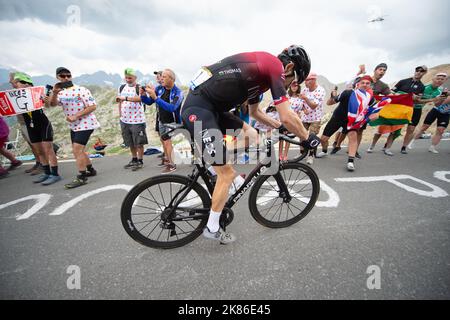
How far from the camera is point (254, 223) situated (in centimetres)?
260

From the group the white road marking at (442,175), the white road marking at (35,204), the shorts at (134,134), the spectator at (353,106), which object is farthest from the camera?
the shorts at (134,134)

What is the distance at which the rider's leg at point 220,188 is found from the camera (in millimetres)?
1995

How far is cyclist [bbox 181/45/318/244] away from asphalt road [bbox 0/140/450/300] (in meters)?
0.52

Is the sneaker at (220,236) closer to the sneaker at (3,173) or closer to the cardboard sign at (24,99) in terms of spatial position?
the cardboard sign at (24,99)

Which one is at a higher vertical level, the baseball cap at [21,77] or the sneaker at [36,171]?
the baseball cap at [21,77]

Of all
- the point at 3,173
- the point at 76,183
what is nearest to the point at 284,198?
the point at 76,183

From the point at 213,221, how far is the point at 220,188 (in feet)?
1.27

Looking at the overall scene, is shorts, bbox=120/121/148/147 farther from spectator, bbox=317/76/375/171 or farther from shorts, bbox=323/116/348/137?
spectator, bbox=317/76/375/171

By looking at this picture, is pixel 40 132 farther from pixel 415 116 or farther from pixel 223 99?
pixel 415 116

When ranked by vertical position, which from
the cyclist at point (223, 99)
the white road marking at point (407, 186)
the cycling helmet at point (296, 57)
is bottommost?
the white road marking at point (407, 186)

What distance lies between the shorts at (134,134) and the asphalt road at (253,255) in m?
1.86

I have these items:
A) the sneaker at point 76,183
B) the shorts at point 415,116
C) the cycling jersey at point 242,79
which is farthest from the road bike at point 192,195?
the shorts at point 415,116
